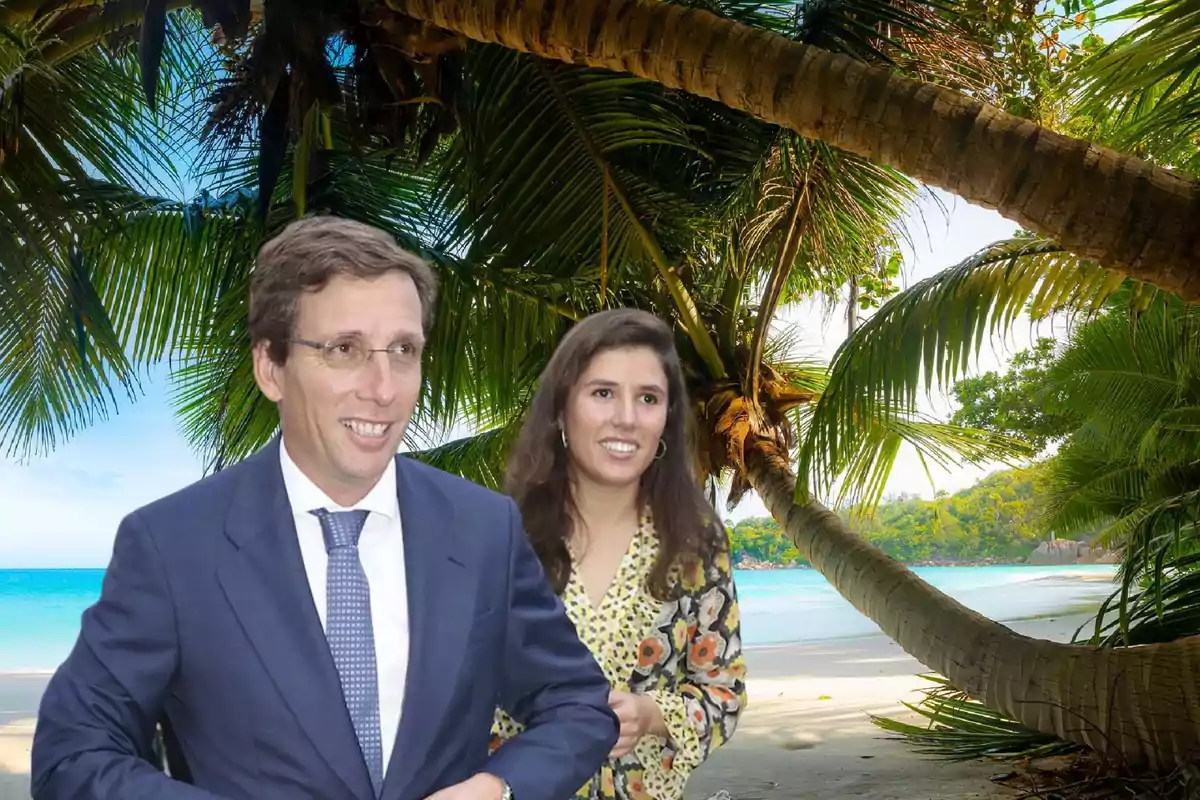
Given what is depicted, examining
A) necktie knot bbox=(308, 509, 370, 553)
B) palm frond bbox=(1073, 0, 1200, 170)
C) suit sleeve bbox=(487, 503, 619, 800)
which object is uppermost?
palm frond bbox=(1073, 0, 1200, 170)

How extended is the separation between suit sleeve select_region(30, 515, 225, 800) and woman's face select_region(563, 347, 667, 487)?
90 centimetres

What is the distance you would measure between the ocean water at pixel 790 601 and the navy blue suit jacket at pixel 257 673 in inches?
787

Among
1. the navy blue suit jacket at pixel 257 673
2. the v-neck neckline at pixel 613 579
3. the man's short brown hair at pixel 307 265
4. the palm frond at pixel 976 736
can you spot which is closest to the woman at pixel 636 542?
the v-neck neckline at pixel 613 579

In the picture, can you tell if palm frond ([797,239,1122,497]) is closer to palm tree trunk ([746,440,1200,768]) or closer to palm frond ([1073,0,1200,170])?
palm tree trunk ([746,440,1200,768])

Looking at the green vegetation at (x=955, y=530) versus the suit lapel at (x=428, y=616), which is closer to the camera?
the suit lapel at (x=428, y=616)

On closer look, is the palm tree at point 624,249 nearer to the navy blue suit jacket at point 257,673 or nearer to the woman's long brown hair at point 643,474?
the woman's long brown hair at point 643,474

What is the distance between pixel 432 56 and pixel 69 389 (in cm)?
352

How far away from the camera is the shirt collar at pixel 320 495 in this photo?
4.06 feet

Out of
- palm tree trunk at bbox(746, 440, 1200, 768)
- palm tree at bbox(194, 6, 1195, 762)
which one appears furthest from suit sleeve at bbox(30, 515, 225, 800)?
palm tree at bbox(194, 6, 1195, 762)

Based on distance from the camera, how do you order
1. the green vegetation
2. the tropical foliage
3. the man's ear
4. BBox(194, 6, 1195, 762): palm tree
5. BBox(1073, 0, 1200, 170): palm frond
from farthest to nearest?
the green vegetation < the tropical foliage < BBox(194, 6, 1195, 762): palm tree < BBox(1073, 0, 1200, 170): palm frond < the man's ear

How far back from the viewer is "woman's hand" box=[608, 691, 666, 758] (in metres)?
1.67

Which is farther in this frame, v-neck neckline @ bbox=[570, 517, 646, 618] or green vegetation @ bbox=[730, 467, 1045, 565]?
green vegetation @ bbox=[730, 467, 1045, 565]

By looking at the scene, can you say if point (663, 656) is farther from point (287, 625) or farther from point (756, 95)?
point (756, 95)

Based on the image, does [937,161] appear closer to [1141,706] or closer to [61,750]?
[1141,706]
